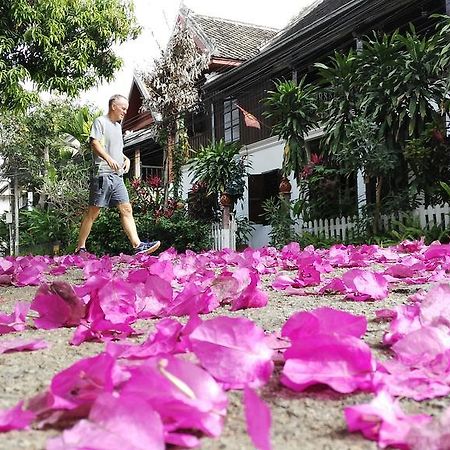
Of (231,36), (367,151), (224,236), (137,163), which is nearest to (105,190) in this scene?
(367,151)

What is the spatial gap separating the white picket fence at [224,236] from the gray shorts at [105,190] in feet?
19.1

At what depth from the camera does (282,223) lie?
9.78 meters

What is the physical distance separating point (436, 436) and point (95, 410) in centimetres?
38

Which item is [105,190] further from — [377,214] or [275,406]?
[275,406]

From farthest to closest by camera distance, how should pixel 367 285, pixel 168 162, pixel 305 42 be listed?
pixel 168 162 → pixel 305 42 → pixel 367 285

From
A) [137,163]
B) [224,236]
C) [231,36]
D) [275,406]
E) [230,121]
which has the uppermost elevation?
[231,36]

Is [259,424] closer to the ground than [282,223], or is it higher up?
closer to the ground

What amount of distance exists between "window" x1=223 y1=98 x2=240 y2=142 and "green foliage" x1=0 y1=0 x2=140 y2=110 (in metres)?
7.43

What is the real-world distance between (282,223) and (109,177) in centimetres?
476

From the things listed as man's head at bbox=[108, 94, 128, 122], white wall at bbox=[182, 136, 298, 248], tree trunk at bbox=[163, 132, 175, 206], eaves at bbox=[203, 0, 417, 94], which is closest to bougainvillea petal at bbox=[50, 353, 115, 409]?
man's head at bbox=[108, 94, 128, 122]

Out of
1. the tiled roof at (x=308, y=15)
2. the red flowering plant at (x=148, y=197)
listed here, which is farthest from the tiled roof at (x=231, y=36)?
the red flowering plant at (x=148, y=197)

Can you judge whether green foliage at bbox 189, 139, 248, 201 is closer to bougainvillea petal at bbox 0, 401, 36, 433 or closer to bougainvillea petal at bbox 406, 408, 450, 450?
bougainvillea petal at bbox 0, 401, 36, 433

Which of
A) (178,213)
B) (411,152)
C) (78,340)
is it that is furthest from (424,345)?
(178,213)

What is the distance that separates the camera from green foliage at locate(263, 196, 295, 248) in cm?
960
